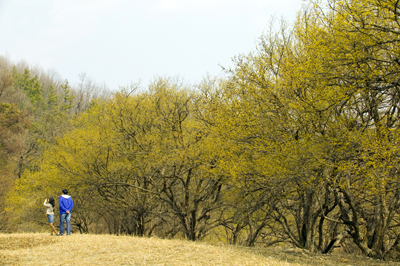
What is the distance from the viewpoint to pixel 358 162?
854 cm

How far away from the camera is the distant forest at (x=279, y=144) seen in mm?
8305

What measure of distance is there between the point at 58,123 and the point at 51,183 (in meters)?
20.6

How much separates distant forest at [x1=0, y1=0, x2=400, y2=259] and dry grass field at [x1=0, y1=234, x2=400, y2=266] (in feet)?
6.48

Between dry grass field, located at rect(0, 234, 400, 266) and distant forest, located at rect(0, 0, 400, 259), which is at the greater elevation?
distant forest, located at rect(0, 0, 400, 259)

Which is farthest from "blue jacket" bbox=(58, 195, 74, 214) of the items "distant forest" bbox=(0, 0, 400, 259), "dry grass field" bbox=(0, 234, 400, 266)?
"distant forest" bbox=(0, 0, 400, 259)

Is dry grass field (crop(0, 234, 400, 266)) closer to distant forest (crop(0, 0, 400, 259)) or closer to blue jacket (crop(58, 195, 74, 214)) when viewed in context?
blue jacket (crop(58, 195, 74, 214))

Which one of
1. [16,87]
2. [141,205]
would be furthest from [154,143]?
[16,87]

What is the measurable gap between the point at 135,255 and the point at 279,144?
212 inches

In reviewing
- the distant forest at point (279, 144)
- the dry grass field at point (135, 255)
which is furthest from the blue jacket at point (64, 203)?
the distant forest at point (279, 144)

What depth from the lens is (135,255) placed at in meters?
7.95

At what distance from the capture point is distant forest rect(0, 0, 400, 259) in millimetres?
8305

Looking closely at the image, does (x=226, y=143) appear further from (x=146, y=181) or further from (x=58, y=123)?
(x=58, y=123)

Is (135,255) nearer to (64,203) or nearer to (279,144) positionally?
(64,203)

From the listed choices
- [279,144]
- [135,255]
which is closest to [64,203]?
[135,255]
